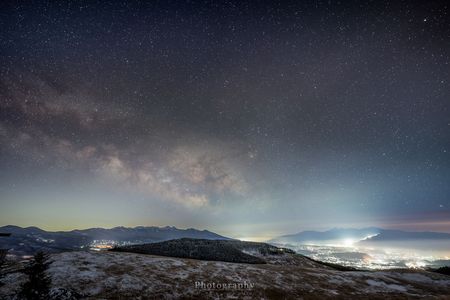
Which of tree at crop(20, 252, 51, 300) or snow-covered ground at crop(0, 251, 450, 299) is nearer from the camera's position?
tree at crop(20, 252, 51, 300)

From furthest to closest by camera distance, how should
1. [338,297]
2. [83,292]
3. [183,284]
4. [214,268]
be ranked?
[214,268] < [338,297] < [183,284] < [83,292]

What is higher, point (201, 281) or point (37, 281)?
point (37, 281)

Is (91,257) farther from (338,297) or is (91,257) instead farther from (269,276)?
(338,297)

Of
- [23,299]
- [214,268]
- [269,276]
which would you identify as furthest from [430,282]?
[23,299]

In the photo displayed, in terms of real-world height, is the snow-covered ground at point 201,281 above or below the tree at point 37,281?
below

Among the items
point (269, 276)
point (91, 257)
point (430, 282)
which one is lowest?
point (430, 282)
